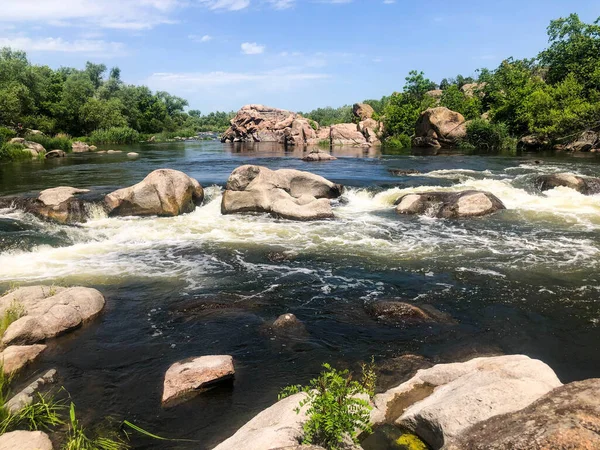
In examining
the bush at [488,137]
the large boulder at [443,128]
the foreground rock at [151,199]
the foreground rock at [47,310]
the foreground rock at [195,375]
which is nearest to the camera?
the foreground rock at [195,375]

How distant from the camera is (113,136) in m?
60.9

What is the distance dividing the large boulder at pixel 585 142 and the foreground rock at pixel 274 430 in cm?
4408

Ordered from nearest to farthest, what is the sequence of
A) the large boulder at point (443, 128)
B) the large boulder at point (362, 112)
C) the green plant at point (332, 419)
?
the green plant at point (332, 419) < the large boulder at point (443, 128) < the large boulder at point (362, 112)

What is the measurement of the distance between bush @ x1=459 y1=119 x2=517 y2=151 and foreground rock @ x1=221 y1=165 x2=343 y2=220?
3454 cm

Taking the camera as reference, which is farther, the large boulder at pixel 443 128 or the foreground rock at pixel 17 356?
the large boulder at pixel 443 128

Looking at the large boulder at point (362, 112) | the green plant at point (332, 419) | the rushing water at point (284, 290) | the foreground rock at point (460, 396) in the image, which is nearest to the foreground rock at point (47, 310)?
the rushing water at point (284, 290)

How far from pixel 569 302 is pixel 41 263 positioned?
43.8ft

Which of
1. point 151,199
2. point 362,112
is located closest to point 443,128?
point 362,112

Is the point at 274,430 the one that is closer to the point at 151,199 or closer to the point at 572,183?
the point at 151,199

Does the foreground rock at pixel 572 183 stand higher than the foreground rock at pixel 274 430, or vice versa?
the foreground rock at pixel 572 183

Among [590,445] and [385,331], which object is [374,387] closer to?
[385,331]

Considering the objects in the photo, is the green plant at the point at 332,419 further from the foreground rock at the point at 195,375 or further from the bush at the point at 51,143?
the bush at the point at 51,143

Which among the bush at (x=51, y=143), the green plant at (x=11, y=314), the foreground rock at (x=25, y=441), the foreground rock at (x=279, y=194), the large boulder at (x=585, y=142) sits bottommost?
the foreground rock at (x=25, y=441)

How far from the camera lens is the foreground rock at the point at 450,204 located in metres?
17.1
